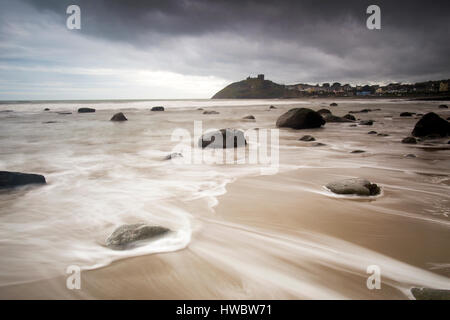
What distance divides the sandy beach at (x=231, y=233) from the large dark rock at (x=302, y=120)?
6.31m

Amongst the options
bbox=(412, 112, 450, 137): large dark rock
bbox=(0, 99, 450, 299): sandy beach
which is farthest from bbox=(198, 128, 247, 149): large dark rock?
bbox=(412, 112, 450, 137): large dark rock

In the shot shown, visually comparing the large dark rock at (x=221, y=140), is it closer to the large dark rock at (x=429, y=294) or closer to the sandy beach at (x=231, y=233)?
the sandy beach at (x=231, y=233)

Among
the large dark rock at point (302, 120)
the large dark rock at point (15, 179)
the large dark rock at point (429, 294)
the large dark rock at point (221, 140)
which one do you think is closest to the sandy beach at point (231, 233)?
the large dark rock at point (429, 294)

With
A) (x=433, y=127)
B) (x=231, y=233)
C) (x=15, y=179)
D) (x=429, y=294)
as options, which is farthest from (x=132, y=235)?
(x=433, y=127)

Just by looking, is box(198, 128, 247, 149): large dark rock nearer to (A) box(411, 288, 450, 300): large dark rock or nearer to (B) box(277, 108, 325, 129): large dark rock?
(B) box(277, 108, 325, 129): large dark rock

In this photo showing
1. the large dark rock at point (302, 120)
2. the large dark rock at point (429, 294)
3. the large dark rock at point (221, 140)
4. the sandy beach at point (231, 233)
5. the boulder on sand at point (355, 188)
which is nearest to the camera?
the large dark rock at point (429, 294)

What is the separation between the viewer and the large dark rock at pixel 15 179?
3340 mm

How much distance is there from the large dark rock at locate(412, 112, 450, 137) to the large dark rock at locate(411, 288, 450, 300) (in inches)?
310

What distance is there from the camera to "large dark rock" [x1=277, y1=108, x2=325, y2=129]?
10.6 m

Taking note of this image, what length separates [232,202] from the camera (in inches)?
117

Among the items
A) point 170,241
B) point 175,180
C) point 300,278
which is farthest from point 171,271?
point 175,180

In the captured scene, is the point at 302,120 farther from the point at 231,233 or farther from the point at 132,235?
the point at 132,235

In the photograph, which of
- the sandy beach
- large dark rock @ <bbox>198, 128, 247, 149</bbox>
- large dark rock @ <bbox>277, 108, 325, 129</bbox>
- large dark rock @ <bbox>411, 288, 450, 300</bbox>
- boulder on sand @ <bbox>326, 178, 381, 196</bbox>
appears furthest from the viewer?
large dark rock @ <bbox>277, 108, 325, 129</bbox>

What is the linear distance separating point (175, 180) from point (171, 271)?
7.32 feet
